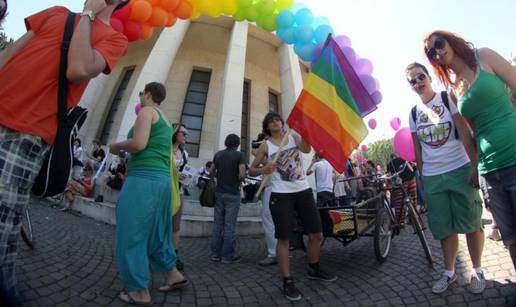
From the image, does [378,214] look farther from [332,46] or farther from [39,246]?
[39,246]

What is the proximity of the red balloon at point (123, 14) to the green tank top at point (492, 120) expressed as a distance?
5386 millimetres

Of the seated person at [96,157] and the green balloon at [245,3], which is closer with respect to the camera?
the green balloon at [245,3]

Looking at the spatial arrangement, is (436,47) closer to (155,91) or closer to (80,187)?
(155,91)

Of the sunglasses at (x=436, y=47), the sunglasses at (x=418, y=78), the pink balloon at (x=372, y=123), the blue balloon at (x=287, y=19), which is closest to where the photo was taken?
the sunglasses at (x=436, y=47)

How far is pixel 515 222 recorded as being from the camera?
7.20 feet

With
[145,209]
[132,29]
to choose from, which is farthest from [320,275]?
[132,29]

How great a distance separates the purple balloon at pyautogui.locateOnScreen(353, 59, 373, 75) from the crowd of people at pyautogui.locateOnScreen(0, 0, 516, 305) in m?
2.57

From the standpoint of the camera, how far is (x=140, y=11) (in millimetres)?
5348

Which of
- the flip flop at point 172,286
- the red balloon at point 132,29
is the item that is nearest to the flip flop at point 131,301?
the flip flop at point 172,286

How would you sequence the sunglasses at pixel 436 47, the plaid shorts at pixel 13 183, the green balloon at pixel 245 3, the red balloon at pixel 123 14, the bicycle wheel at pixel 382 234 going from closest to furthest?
the plaid shorts at pixel 13 183 < the sunglasses at pixel 436 47 < the bicycle wheel at pixel 382 234 < the red balloon at pixel 123 14 < the green balloon at pixel 245 3

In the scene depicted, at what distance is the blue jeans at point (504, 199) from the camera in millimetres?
2174

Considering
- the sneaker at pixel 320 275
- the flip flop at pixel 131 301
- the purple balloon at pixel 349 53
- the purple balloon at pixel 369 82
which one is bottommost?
the flip flop at pixel 131 301

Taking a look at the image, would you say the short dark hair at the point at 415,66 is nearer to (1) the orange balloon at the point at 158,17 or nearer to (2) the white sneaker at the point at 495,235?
(2) the white sneaker at the point at 495,235

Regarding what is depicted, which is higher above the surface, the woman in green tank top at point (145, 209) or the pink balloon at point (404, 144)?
the pink balloon at point (404, 144)
